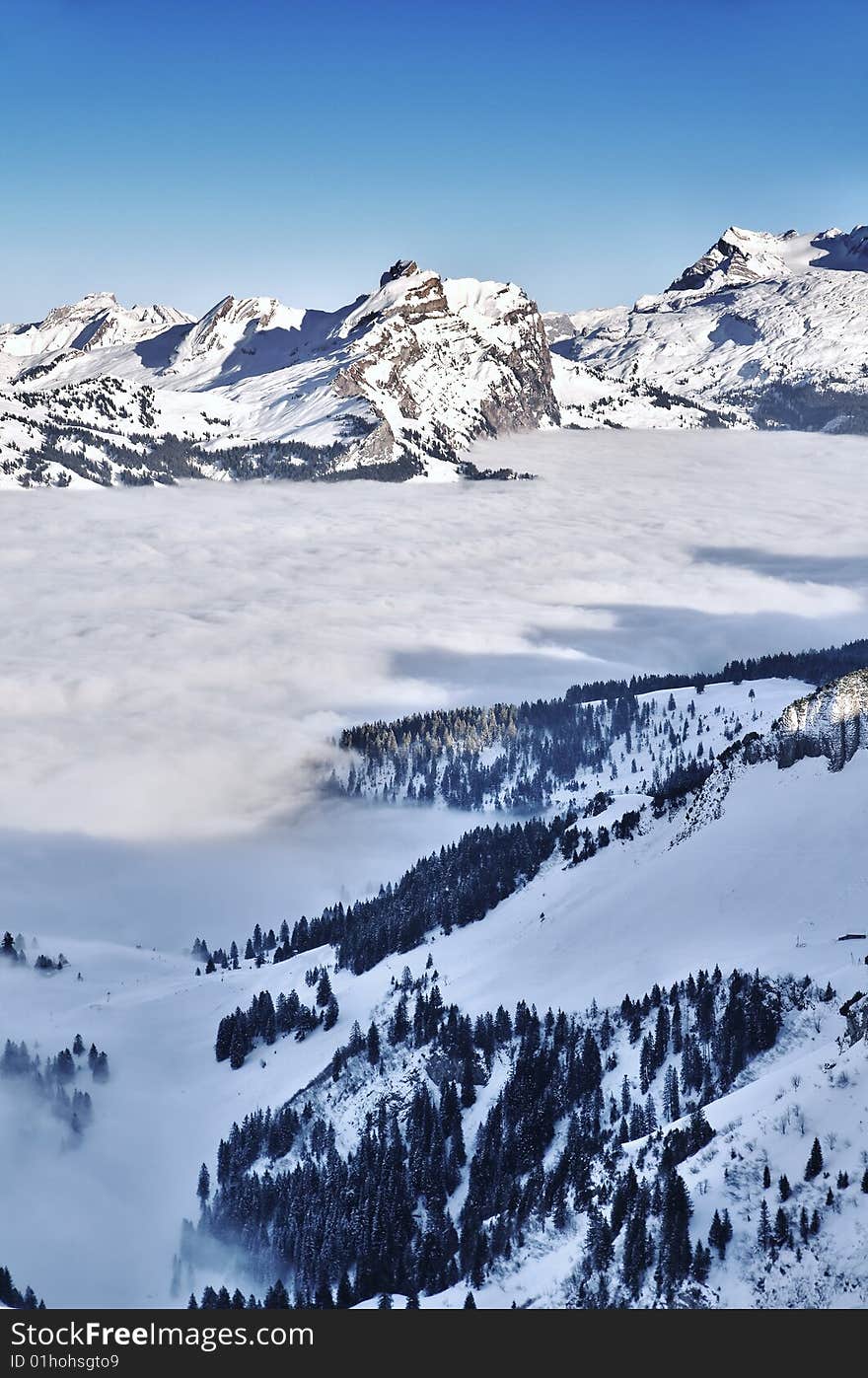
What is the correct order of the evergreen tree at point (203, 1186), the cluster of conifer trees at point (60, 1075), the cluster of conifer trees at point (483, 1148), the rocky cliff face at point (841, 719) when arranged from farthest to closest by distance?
1. the rocky cliff face at point (841, 719)
2. the cluster of conifer trees at point (60, 1075)
3. the evergreen tree at point (203, 1186)
4. the cluster of conifer trees at point (483, 1148)

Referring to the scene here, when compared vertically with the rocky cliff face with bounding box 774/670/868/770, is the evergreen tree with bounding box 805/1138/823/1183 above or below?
below

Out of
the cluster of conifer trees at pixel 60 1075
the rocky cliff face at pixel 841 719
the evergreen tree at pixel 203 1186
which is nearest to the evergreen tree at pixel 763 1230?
the evergreen tree at pixel 203 1186

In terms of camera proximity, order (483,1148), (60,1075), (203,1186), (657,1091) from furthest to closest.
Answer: (60,1075)
(203,1186)
(483,1148)
(657,1091)

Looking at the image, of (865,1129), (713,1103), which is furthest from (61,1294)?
(865,1129)

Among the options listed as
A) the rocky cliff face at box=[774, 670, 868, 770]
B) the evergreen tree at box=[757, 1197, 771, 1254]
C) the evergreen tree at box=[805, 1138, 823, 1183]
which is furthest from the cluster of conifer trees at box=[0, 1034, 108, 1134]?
the rocky cliff face at box=[774, 670, 868, 770]

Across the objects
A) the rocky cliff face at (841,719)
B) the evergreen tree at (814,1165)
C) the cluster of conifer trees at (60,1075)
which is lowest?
the cluster of conifer trees at (60,1075)

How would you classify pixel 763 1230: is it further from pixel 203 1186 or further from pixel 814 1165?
pixel 203 1186

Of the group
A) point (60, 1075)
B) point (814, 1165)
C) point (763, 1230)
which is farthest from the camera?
point (60, 1075)

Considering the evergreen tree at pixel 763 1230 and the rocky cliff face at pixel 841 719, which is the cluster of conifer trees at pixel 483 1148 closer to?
the evergreen tree at pixel 763 1230

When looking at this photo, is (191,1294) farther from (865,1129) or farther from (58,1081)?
(865,1129)

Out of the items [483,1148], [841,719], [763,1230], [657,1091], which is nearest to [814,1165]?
[763,1230]

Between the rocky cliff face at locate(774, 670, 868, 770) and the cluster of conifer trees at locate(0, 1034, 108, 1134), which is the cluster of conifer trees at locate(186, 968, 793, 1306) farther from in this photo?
the rocky cliff face at locate(774, 670, 868, 770)
